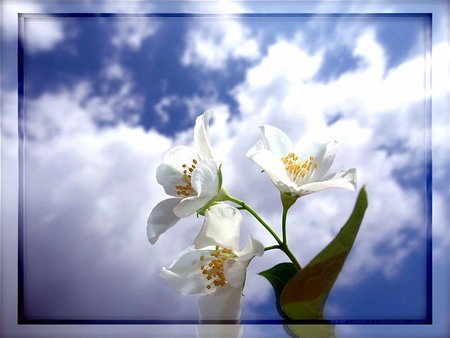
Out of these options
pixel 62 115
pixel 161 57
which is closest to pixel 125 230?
pixel 62 115

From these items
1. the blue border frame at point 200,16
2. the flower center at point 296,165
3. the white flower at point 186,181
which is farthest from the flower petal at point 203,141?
the blue border frame at point 200,16

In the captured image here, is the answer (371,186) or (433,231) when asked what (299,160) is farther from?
(433,231)

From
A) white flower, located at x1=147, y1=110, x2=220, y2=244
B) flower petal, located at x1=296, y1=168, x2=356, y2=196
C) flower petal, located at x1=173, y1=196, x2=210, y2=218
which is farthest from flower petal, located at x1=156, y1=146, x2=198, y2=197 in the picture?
flower petal, located at x1=296, y1=168, x2=356, y2=196

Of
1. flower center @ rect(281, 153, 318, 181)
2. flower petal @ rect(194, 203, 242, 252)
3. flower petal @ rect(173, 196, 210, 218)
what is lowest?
flower petal @ rect(194, 203, 242, 252)

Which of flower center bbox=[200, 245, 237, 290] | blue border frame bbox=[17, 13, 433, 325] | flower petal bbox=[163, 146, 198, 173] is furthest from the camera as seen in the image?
blue border frame bbox=[17, 13, 433, 325]

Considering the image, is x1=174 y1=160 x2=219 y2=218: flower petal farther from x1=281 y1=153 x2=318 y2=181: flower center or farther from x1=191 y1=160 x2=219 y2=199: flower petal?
x1=281 y1=153 x2=318 y2=181: flower center

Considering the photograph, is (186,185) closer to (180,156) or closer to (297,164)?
(180,156)
